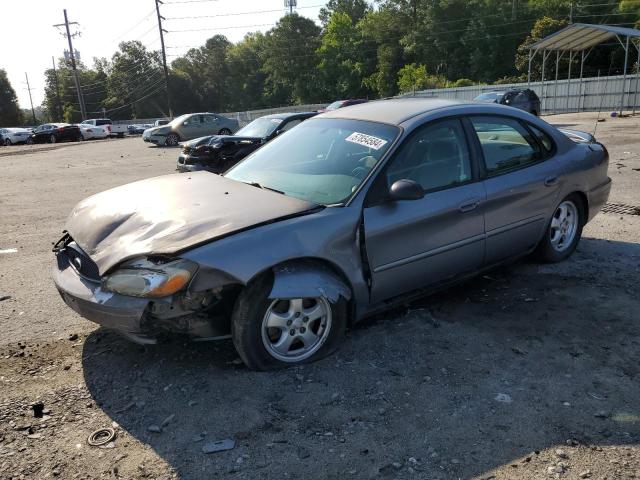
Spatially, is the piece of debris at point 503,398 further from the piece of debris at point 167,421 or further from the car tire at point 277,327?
the piece of debris at point 167,421

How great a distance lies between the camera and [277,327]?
3205 millimetres

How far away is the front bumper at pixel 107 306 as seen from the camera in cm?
291

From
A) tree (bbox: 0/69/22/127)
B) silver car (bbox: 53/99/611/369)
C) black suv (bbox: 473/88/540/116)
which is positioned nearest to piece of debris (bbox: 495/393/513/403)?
silver car (bbox: 53/99/611/369)

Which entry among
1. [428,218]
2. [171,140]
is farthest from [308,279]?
[171,140]

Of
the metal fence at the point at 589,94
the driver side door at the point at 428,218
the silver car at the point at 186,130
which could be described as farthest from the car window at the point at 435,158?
the metal fence at the point at 589,94

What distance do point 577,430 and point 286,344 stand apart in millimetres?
1649

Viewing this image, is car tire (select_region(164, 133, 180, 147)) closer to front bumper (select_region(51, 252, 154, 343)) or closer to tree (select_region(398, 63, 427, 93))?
front bumper (select_region(51, 252, 154, 343))

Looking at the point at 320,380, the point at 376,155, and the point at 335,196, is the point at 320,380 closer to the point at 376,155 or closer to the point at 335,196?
the point at 335,196

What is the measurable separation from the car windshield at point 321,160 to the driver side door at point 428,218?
0.61 ft

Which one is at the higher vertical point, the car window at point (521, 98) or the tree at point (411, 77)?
the tree at point (411, 77)

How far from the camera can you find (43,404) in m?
2.96

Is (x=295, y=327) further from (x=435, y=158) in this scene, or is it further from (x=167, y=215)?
(x=435, y=158)

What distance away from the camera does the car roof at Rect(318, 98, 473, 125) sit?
398cm

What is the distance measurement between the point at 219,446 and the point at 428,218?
6.66ft
